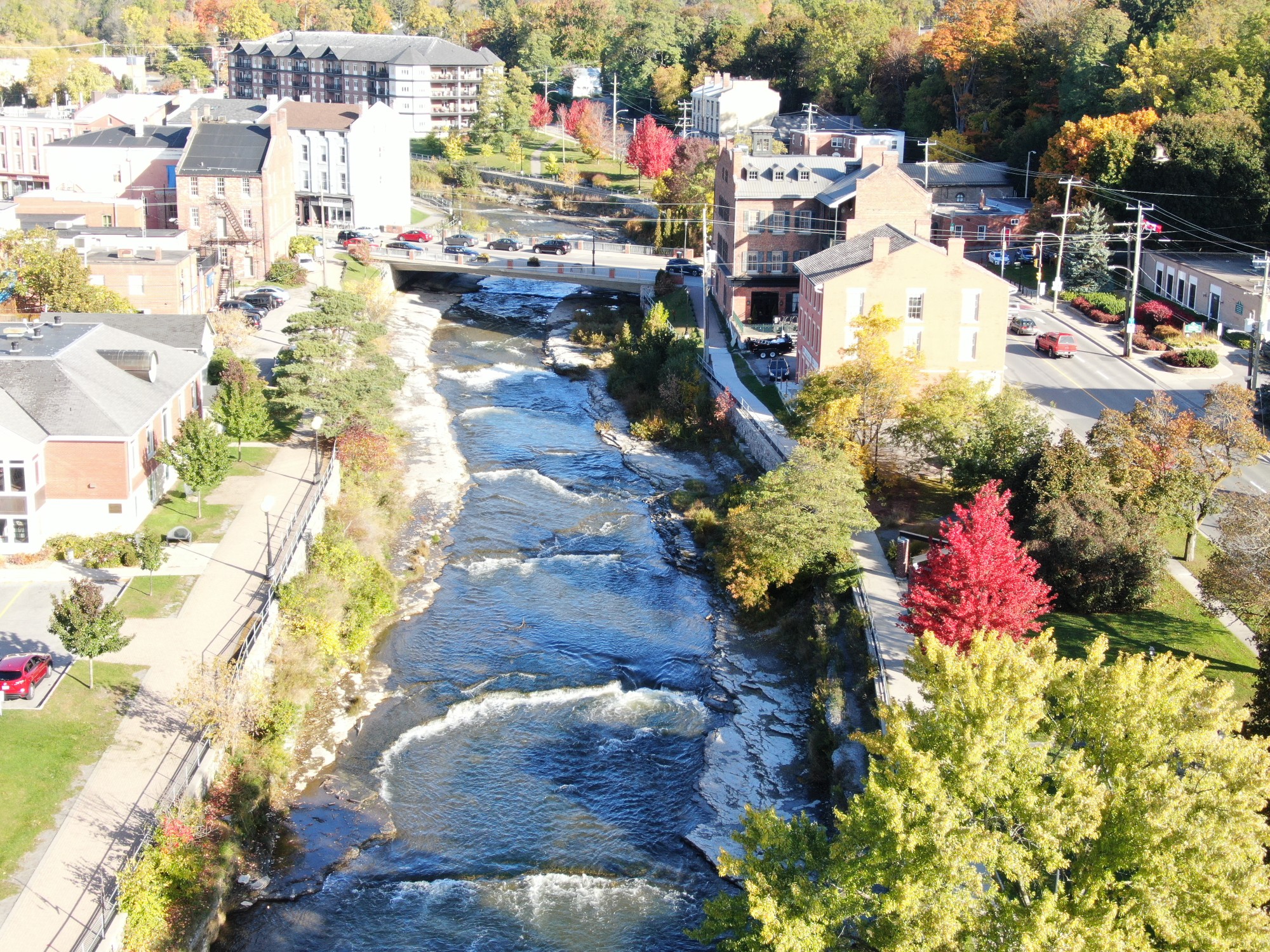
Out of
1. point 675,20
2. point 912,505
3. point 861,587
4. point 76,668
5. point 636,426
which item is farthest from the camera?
point 675,20

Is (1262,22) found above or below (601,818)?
above

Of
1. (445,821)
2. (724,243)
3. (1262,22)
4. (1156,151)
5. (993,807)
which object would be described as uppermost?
(1262,22)

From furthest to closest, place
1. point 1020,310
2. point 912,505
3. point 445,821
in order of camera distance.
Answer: point 1020,310 → point 912,505 → point 445,821

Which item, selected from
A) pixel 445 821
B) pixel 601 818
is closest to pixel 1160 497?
pixel 601 818

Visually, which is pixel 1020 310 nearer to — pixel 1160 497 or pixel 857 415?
pixel 857 415

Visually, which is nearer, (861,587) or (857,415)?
(861,587)

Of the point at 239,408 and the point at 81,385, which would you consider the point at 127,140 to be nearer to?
the point at 239,408

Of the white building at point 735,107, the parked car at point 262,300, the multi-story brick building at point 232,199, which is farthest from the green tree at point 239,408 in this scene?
the white building at point 735,107
